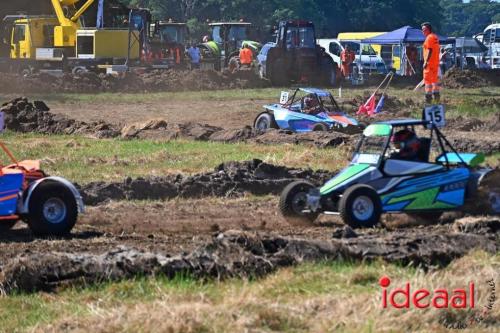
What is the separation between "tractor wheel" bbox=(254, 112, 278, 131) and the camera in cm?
2473

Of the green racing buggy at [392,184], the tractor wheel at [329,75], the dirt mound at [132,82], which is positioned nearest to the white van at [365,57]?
the tractor wheel at [329,75]

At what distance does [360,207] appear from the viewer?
43.5 ft

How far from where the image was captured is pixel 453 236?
1134 cm

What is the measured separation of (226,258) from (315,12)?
3196 inches

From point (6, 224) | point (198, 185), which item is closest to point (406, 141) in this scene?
point (198, 185)

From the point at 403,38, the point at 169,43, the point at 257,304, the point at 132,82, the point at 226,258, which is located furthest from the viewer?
the point at 403,38

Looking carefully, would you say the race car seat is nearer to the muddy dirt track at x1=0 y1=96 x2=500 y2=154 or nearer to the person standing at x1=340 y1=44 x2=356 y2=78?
the muddy dirt track at x1=0 y1=96 x2=500 y2=154

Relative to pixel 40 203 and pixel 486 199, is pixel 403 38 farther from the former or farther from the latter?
pixel 40 203

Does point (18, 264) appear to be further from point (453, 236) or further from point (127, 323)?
point (453, 236)

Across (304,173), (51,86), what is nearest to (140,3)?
(51,86)

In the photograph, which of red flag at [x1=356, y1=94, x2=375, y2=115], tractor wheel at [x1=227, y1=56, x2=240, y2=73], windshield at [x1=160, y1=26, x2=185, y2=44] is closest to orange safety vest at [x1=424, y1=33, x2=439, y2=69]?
red flag at [x1=356, y1=94, x2=375, y2=115]

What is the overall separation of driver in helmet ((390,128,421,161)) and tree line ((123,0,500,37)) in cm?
5568

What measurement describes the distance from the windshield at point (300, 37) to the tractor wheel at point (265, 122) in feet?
62.3

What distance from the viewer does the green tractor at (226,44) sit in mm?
51000
